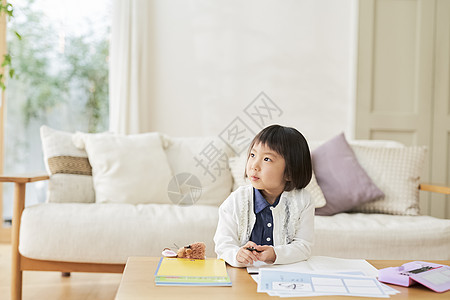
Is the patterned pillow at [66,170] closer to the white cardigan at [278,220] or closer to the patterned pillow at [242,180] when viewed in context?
the patterned pillow at [242,180]

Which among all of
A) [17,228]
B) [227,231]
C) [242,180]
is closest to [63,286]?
[17,228]

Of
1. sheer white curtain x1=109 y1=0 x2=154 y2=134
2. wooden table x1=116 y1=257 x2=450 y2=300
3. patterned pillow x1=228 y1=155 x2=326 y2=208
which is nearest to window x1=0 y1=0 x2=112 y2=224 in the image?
sheer white curtain x1=109 y1=0 x2=154 y2=134

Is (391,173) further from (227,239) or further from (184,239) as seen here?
(227,239)

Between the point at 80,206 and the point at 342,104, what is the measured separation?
2.16 metres

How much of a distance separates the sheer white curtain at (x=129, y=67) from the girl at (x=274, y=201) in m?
2.10

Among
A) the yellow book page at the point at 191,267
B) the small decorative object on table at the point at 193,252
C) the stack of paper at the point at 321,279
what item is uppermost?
the small decorative object on table at the point at 193,252

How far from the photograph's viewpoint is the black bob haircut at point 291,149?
56.6 inches

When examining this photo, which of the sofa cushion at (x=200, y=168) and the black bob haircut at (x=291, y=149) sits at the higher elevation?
the black bob haircut at (x=291, y=149)

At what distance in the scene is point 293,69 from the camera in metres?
3.60

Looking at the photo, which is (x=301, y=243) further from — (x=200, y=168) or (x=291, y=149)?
(x=200, y=168)

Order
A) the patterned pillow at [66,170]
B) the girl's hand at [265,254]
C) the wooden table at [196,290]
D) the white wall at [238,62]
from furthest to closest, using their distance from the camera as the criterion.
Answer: the white wall at [238,62] → the patterned pillow at [66,170] → the girl's hand at [265,254] → the wooden table at [196,290]

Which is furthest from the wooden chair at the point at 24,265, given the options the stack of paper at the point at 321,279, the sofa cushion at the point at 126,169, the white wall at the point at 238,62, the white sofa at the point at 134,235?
the white wall at the point at 238,62

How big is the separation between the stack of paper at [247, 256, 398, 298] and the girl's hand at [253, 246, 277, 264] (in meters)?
0.02

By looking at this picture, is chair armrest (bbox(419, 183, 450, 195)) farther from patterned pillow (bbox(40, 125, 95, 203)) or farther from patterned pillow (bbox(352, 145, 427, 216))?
patterned pillow (bbox(40, 125, 95, 203))
